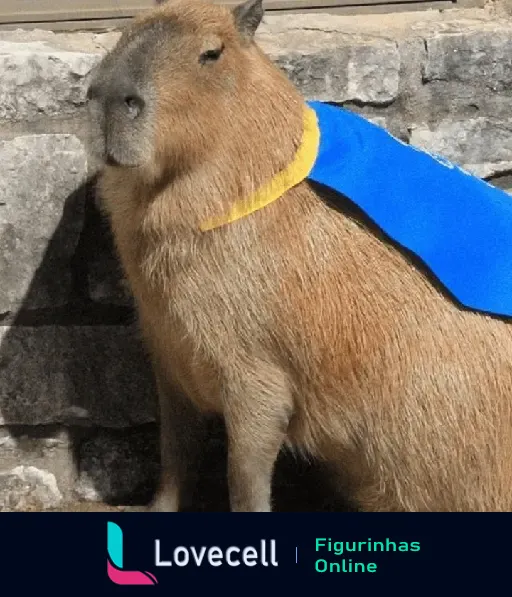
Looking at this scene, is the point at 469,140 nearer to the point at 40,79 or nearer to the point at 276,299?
the point at 276,299

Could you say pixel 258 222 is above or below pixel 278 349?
above

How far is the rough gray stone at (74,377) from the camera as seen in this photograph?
2566 mm

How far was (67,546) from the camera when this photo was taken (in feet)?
7.00

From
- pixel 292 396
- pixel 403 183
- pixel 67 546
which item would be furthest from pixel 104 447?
pixel 403 183

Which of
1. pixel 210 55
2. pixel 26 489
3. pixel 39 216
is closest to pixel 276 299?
pixel 210 55

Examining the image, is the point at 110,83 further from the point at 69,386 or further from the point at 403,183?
the point at 69,386

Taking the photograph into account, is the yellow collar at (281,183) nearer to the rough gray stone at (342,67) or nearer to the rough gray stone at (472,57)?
the rough gray stone at (342,67)

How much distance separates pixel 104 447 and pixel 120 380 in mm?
189

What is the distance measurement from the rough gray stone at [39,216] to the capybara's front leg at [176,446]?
0.40m

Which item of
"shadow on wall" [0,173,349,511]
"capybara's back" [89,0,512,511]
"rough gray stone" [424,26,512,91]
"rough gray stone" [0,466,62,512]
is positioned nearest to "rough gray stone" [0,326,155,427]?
"shadow on wall" [0,173,349,511]

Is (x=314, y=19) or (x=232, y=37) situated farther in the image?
(x=314, y=19)

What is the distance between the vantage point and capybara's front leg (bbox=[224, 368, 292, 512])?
208cm

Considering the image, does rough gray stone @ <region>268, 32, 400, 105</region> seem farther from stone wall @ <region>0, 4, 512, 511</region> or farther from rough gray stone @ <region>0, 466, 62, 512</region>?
rough gray stone @ <region>0, 466, 62, 512</region>

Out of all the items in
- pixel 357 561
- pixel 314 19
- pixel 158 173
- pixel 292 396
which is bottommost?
pixel 357 561
